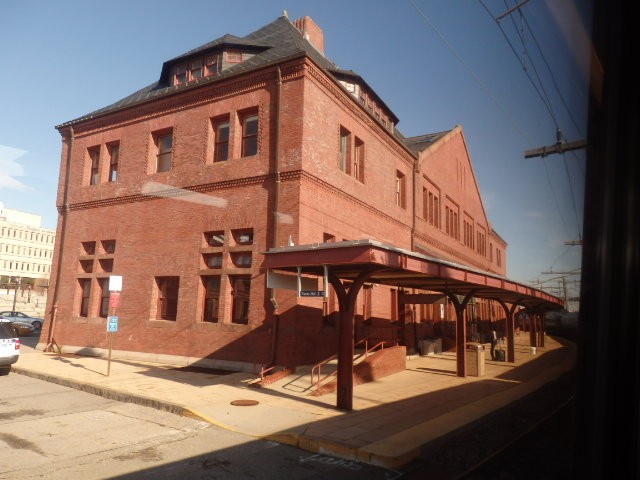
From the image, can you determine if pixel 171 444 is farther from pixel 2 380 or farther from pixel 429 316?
pixel 429 316

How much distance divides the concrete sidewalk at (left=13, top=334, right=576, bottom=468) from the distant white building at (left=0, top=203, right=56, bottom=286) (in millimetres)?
86556

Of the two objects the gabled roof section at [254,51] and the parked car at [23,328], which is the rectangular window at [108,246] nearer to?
the gabled roof section at [254,51]

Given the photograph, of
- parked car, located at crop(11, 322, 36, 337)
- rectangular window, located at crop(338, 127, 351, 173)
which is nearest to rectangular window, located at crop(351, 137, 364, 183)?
rectangular window, located at crop(338, 127, 351, 173)

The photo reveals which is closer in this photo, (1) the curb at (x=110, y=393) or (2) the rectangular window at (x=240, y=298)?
(1) the curb at (x=110, y=393)

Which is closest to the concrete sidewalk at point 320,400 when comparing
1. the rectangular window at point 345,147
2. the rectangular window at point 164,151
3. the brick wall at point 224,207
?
the brick wall at point 224,207

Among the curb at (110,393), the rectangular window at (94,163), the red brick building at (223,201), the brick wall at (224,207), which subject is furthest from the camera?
the rectangular window at (94,163)

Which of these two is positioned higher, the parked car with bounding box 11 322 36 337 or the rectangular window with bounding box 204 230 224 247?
the rectangular window with bounding box 204 230 224 247

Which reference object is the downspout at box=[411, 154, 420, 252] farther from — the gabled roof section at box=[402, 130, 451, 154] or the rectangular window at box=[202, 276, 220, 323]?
the rectangular window at box=[202, 276, 220, 323]

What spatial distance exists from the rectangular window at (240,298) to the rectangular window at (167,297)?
2910mm

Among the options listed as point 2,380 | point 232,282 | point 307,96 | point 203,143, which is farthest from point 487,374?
point 2,380

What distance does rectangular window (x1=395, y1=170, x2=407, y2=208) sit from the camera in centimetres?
2369

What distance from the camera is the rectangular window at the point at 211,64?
19.4 metres

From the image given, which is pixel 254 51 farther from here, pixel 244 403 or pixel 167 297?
pixel 244 403

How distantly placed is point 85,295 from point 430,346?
16748 millimetres
